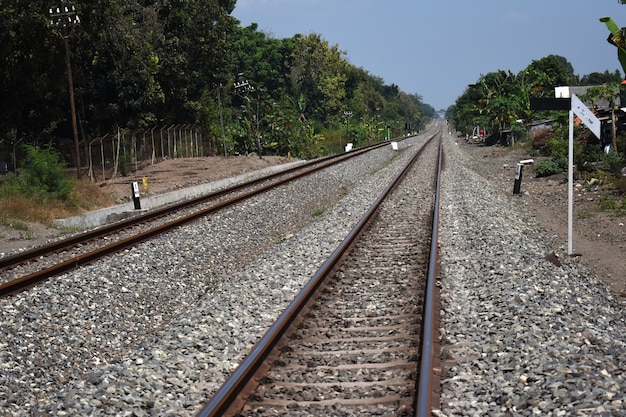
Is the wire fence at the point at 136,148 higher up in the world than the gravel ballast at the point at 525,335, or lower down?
higher up

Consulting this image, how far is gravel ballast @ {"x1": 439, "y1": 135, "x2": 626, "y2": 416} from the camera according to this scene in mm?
5355

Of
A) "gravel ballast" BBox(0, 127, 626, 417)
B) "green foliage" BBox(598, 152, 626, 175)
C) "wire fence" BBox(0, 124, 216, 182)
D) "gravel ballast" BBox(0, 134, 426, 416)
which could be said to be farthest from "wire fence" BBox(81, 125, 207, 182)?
"gravel ballast" BBox(0, 127, 626, 417)

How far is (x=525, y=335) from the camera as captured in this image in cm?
683

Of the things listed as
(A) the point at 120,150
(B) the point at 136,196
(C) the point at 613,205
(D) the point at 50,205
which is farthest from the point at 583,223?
(A) the point at 120,150

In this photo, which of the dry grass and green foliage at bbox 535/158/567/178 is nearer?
the dry grass

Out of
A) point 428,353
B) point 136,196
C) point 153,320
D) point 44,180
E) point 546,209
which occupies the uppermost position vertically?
point 44,180

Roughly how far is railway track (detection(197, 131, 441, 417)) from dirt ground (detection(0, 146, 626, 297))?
116 inches

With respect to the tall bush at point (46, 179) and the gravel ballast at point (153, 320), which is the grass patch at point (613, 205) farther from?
the tall bush at point (46, 179)

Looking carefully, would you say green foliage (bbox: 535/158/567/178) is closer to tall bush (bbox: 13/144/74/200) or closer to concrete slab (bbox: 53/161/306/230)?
concrete slab (bbox: 53/161/306/230)

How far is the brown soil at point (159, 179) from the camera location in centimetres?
1625

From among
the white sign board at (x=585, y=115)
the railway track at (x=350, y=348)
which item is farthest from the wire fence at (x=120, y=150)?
the white sign board at (x=585, y=115)

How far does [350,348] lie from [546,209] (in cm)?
1347

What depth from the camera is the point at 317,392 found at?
5.86 m

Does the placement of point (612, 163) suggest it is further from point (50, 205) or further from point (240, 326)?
point (240, 326)
